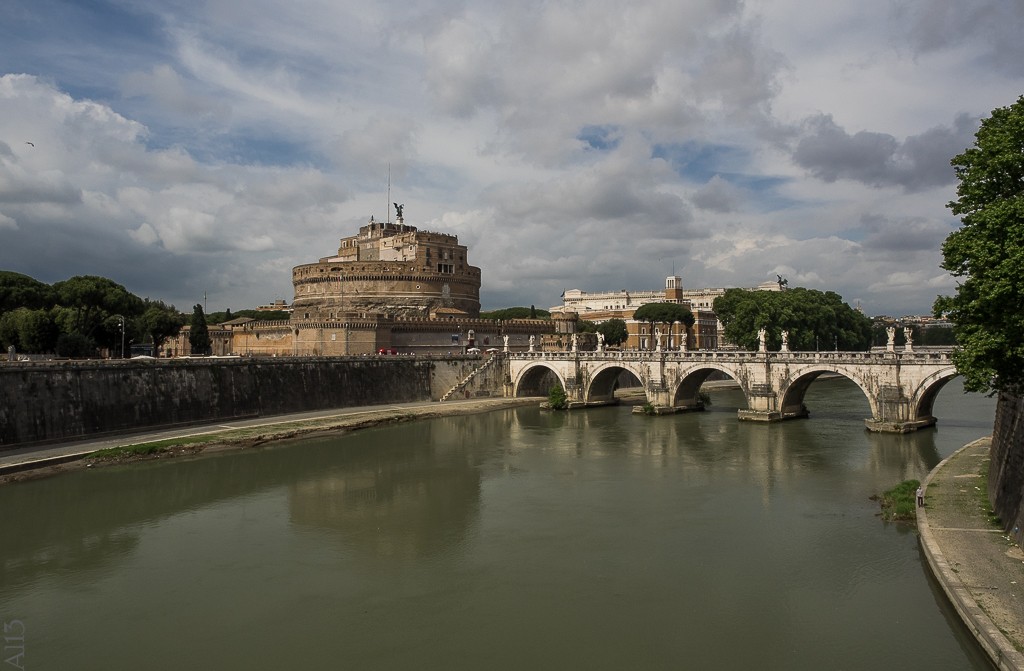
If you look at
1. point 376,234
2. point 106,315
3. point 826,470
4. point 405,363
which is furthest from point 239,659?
point 376,234

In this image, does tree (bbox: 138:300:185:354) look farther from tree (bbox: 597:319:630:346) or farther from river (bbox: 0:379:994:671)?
tree (bbox: 597:319:630:346)

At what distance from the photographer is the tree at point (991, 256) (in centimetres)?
1342

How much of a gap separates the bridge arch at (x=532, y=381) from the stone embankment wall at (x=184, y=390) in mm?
4555

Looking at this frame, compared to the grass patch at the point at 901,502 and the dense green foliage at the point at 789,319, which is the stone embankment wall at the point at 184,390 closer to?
the dense green foliage at the point at 789,319

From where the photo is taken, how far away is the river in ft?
39.9

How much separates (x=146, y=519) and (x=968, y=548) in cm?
2052

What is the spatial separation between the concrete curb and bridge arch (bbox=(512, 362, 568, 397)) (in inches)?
1527

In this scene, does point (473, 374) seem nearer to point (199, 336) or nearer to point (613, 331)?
point (199, 336)

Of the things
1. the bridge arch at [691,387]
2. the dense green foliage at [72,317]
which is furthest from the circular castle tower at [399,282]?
the bridge arch at [691,387]

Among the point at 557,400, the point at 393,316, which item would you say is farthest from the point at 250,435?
the point at 393,316

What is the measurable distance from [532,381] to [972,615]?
143ft

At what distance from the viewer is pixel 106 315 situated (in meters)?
47.9

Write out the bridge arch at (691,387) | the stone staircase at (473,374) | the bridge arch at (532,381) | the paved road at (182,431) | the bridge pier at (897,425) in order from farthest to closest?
the bridge arch at (532,381)
the stone staircase at (473,374)
the bridge arch at (691,387)
the bridge pier at (897,425)
the paved road at (182,431)

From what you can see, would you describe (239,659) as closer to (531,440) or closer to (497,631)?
(497,631)
